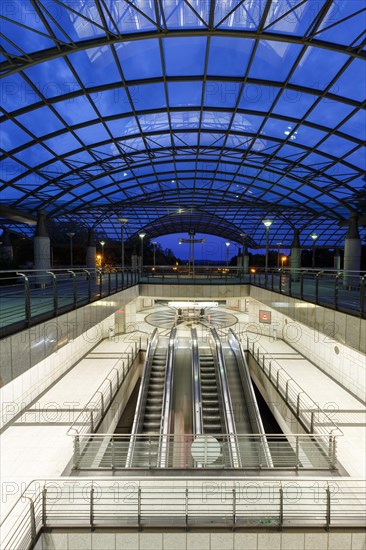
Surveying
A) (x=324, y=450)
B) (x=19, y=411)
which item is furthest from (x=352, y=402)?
(x=19, y=411)

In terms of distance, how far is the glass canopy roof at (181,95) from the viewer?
35.1ft

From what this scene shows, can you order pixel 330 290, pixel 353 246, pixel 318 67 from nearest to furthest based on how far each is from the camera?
1. pixel 318 67
2. pixel 330 290
3. pixel 353 246

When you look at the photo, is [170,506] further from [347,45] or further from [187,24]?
[347,45]

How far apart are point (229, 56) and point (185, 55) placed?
6.10 ft

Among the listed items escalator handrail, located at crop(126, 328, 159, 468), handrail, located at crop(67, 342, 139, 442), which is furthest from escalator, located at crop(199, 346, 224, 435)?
handrail, located at crop(67, 342, 139, 442)

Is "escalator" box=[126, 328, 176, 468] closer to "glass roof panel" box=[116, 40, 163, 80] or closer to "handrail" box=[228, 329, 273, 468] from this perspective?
"handrail" box=[228, 329, 273, 468]

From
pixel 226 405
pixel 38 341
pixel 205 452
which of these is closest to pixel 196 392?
pixel 226 405

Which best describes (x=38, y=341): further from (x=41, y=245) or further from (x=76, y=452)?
(x=41, y=245)

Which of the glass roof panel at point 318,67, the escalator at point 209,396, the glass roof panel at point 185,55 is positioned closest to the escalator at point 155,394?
the escalator at point 209,396

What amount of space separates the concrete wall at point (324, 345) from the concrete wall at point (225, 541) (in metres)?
4.88

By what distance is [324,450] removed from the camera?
9117 millimetres

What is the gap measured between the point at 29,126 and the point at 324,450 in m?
19.0

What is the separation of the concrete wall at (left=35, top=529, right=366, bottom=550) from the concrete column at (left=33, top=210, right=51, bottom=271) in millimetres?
17314

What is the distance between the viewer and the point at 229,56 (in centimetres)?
1337
